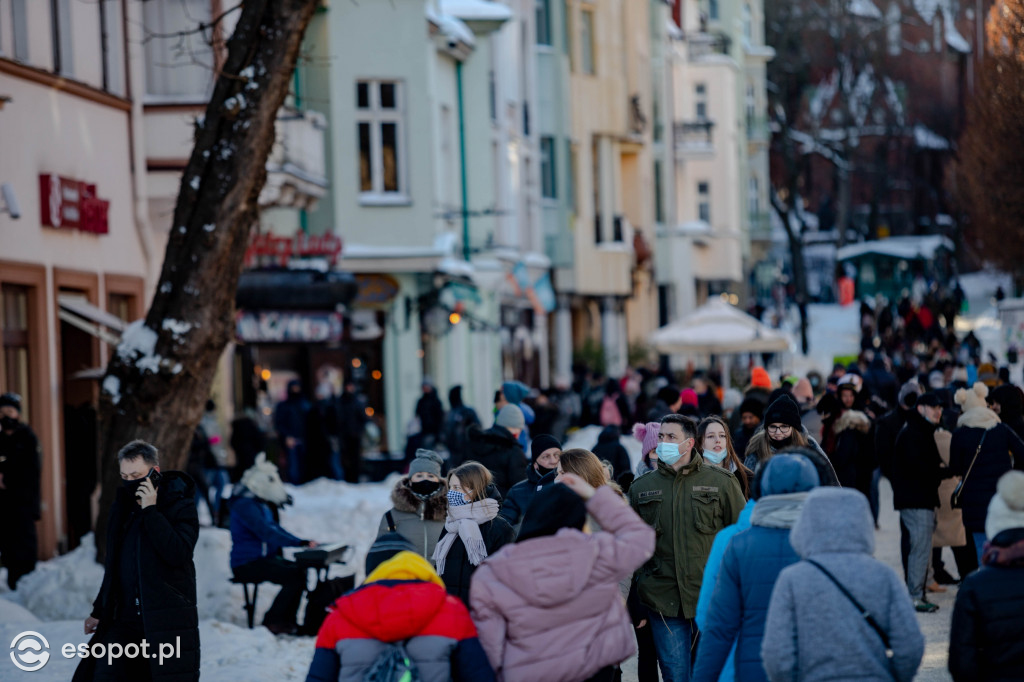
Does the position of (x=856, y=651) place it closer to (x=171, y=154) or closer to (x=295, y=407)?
(x=171, y=154)

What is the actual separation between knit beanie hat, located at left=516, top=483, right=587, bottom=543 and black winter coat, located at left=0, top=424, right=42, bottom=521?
9712mm

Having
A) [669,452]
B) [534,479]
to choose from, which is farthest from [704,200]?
[669,452]

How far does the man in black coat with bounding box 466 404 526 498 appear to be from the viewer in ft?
39.9

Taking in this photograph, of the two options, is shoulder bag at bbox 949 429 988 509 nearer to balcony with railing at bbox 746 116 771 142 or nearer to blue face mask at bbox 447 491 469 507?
blue face mask at bbox 447 491 469 507

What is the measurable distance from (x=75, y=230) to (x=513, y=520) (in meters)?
11.2

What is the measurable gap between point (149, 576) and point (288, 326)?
62.2 feet

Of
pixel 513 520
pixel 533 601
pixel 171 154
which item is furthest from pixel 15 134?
pixel 533 601

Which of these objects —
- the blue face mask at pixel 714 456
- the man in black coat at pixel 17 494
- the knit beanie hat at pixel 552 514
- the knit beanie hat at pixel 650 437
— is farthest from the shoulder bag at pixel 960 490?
the man in black coat at pixel 17 494

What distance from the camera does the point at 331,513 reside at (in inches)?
799

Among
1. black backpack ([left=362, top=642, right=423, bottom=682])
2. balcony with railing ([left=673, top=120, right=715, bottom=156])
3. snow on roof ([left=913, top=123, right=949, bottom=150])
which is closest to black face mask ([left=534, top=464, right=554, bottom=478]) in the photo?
black backpack ([left=362, top=642, right=423, bottom=682])

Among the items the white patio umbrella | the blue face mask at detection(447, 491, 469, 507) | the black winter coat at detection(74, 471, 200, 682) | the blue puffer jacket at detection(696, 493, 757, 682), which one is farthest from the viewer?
the white patio umbrella

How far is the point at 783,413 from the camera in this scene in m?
8.98

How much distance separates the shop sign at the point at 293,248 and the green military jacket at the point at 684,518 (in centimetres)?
1685

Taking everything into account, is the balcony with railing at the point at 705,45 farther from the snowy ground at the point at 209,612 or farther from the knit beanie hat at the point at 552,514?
the knit beanie hat at the point at 552,514
